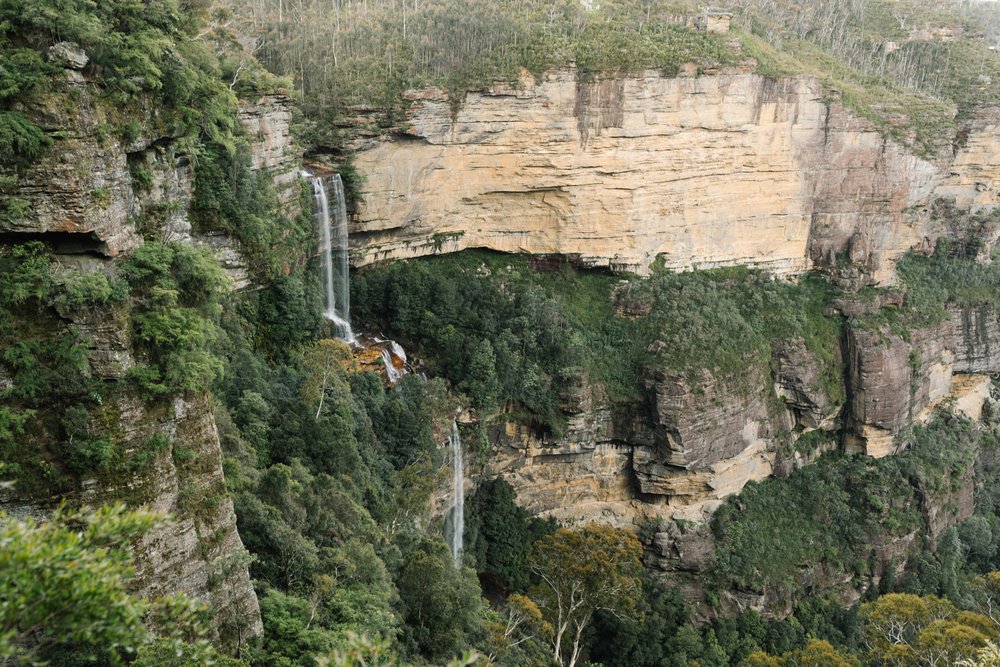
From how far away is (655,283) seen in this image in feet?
109

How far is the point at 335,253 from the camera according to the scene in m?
28.3

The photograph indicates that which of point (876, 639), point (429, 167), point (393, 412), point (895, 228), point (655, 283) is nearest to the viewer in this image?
point (876, 639)

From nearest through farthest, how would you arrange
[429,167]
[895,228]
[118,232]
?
[118,232] → [429,167] → [895,228]

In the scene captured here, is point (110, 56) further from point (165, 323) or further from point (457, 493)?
point (457, 493)

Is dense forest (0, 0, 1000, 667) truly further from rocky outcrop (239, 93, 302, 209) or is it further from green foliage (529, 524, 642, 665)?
rocky outcrop (239, 93, 302, 209)

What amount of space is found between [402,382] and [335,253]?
17.3 feet

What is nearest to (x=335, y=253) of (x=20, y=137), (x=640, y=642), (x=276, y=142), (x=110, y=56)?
(x=276, y=142)

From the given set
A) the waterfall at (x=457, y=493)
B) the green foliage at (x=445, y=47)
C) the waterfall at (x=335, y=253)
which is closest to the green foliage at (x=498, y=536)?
the waterfall at (x=457, y=493)

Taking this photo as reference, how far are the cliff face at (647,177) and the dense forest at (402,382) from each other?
2.96 feet

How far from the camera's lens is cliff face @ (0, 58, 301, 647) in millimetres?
10164

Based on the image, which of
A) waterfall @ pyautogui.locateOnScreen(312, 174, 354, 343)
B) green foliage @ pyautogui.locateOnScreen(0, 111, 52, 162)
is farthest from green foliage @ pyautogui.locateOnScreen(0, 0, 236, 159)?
waterfall @ pyautogui.locateOnScreen(312, 174, 354, 343)

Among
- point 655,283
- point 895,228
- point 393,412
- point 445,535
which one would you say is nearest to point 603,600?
point 445,535

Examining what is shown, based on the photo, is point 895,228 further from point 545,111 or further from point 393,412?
point 393,412

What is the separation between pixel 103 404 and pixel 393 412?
46.0 feet
